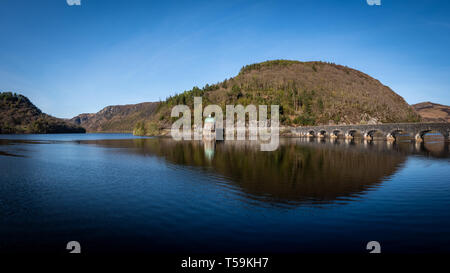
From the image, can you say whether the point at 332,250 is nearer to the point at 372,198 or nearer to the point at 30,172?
the point at 372,198

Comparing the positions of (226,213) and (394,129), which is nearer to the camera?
(226,213)

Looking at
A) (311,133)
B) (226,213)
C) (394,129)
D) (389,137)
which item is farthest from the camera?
(311,133)

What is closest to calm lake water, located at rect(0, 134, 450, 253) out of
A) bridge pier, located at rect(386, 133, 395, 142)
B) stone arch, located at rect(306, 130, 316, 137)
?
bridge pier, located at rect(386, 133, 395, 142)

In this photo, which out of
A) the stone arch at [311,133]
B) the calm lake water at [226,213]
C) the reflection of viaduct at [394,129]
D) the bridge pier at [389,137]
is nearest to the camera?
the calm lake water at [226,213]

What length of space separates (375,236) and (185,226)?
31.0 ft

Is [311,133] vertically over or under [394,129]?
under

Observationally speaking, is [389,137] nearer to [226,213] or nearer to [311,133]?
[311,133]

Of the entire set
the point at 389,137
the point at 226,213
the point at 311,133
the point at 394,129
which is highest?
the point at 394,129

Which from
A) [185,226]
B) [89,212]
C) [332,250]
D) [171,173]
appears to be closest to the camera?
[332,250]

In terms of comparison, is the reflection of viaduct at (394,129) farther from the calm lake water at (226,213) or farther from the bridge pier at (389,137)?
the calm lake water at (226,213)

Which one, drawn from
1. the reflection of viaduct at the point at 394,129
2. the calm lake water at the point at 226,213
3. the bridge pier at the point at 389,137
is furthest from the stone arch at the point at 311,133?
the calm lake water at the point at 226,213

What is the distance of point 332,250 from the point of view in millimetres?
10586

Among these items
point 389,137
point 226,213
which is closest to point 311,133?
point 389,137
